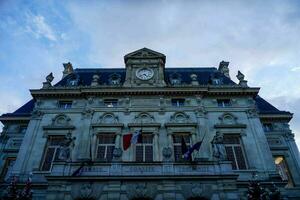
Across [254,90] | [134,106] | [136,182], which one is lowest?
[136,182]

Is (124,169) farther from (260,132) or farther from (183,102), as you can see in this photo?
(260,132)

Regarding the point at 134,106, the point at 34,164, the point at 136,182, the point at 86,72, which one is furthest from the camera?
the point at 86,72

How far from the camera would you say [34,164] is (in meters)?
22.7

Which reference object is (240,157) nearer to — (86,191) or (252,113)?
(252,113)

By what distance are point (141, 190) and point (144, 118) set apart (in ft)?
28.3

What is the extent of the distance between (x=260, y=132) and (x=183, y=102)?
790cm

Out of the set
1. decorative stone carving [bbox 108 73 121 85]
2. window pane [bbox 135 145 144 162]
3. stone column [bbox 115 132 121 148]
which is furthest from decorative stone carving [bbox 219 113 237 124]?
decorative stone carving [bbox 108 73 121 85]

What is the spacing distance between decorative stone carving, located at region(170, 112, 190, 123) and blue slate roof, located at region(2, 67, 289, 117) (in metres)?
5.32

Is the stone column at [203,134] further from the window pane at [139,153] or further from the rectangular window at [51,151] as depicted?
the rectangular window at [51,151]

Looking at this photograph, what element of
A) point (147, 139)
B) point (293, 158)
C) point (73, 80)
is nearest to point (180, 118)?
point (147, 139)

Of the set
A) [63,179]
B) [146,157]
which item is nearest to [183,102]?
[146,157]

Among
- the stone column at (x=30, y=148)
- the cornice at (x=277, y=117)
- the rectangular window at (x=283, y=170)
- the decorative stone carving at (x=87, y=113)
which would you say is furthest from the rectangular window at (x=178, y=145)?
the stone column at (x=30, y=148)

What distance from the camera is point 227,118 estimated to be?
26.0 metres

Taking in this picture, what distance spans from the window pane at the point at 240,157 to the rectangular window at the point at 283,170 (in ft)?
15.4
